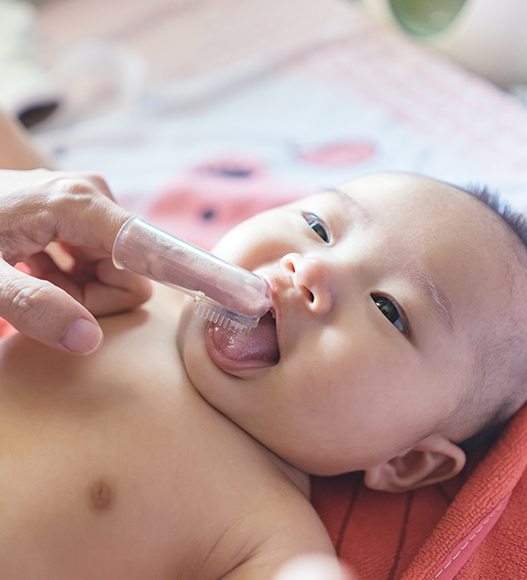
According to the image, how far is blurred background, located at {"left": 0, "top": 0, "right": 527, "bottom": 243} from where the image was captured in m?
1.66

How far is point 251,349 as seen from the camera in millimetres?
944

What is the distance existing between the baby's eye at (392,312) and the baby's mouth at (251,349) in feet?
0.44

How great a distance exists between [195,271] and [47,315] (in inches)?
7.2

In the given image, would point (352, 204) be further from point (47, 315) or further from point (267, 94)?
point (267, 94)

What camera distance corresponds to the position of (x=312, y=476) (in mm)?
1140

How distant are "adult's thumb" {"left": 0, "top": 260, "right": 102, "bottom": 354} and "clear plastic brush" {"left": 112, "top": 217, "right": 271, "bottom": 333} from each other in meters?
0.11

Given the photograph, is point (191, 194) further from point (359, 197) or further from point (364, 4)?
point (364, 4)

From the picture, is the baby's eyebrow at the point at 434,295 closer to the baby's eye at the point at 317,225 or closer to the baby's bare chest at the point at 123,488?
the baby's eye at the point at 317,225

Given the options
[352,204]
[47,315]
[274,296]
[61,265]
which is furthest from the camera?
[61,265]

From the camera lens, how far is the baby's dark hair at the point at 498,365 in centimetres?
99

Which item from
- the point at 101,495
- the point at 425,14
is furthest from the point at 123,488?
the point at 425,14

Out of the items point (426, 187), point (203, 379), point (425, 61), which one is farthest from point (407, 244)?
point (425, 61)

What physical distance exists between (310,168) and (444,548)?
3.03 feet

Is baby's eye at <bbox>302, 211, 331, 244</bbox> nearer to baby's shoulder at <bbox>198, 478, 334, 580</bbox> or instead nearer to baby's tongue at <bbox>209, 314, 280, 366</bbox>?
baby's tongue at <bbox>209, 314, 280, 366</bbox>
